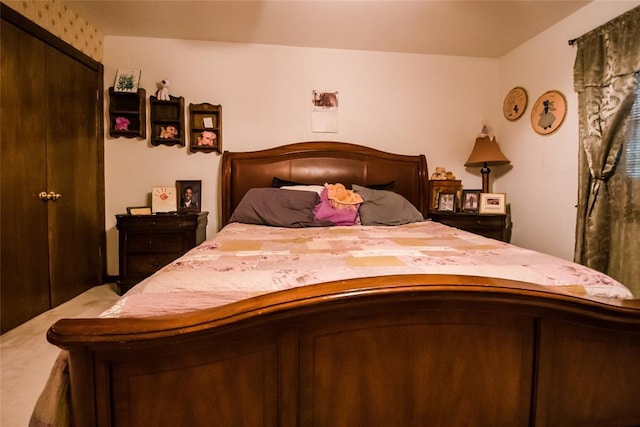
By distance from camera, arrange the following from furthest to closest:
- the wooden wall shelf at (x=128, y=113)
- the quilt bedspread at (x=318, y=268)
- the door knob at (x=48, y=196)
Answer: the wooden wall shelf at (x=128, y=113) → the door knob at (x=48, y=196) → the quilt bedspread at (x=318, y=268)

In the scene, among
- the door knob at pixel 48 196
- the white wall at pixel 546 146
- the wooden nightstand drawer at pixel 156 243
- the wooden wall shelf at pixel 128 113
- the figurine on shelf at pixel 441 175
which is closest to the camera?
the door knob at pixel 48 196

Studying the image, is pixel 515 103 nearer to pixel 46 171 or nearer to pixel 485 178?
pixel 485 178

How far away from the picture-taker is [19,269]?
7.22 feet

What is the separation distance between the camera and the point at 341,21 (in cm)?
273

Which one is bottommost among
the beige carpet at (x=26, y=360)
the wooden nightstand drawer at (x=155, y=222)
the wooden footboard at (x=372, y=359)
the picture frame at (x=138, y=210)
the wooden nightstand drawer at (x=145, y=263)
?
the beige carpet at (x=26, y=360)

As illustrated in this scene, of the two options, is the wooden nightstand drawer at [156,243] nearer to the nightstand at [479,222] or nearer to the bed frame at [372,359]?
the bed frame at [372,359]

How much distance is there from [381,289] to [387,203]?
71.8 inches

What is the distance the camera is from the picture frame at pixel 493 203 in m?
3.07

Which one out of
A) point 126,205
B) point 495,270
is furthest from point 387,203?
point 126,205

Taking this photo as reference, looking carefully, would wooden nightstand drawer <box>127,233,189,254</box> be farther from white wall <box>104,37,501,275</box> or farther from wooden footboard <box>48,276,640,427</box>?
wooden footboard <box>48,276,640,427</box>

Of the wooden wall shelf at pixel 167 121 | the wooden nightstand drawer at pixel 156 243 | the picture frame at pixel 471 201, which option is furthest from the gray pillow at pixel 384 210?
the wooden wall shelf at pixel 167 121

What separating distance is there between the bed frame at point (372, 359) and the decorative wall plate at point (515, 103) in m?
2.73

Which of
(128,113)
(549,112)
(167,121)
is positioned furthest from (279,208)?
(549,112)

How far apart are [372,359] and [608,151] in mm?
2395
